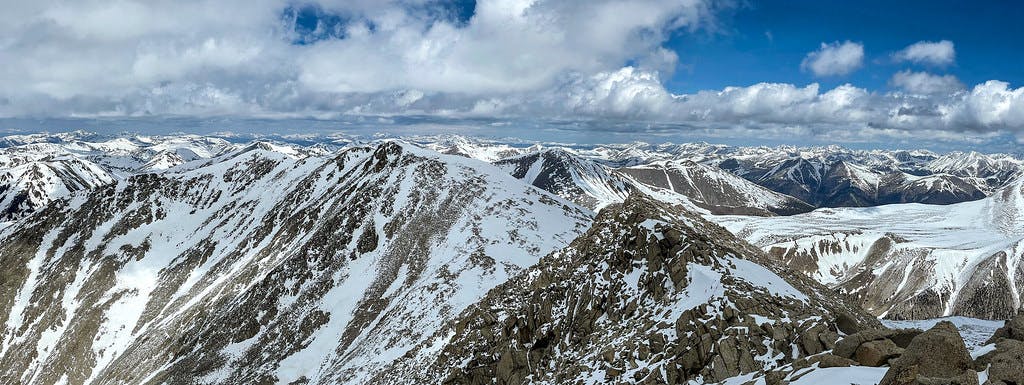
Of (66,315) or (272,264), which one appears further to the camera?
(66,315)

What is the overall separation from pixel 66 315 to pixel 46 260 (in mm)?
35172

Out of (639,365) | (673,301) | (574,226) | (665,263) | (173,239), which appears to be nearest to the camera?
(639,365)

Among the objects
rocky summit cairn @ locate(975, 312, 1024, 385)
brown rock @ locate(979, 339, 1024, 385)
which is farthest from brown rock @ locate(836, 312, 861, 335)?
brown rock @ locate(979, 339, 1024, 385)

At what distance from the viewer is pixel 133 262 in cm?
14212

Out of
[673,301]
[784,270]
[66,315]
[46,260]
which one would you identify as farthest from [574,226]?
[46,260]

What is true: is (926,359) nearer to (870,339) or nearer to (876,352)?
(876,352)

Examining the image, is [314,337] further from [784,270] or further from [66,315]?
[66,315]

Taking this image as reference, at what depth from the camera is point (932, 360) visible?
13.7 m

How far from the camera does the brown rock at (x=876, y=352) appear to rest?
16078 mm

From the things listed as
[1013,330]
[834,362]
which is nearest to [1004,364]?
[834,362]

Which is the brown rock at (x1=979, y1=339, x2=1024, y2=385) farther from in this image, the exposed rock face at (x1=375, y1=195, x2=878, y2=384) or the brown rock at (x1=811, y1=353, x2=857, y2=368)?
the exposed rock face at (x1=375, y1=195, x2=878, y2=384)

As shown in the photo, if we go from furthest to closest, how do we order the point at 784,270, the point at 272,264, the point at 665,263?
the point at 272,264 < the point at 784,270 < the point at 665,263

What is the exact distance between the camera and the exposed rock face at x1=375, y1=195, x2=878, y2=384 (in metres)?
22.6

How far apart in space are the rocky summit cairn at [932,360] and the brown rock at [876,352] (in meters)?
2.11
